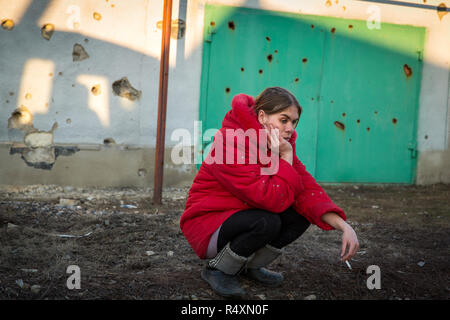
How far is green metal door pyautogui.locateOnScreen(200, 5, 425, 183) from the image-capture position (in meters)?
5.05

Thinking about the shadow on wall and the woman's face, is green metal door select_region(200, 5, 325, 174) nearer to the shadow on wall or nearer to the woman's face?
the shadow on wall

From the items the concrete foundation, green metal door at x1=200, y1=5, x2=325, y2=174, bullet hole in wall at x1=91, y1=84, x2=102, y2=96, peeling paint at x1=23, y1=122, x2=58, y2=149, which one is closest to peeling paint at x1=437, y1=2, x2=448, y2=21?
green metal door at x1=200, y1=5, x2=325, y2=174

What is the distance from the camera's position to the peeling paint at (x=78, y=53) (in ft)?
15.3

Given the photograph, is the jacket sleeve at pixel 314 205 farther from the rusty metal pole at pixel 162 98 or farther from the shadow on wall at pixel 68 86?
the shadow on wall at pixel 68 86

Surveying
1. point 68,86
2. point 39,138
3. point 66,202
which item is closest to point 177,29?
point 68,86

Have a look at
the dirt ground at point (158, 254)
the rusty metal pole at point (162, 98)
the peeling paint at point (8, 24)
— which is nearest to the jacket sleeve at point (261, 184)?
the dirt ground at point (158, 254)

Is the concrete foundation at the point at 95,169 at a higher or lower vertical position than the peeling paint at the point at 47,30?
lower

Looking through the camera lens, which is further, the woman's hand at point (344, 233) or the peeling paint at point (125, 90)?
the peeling paint at point (125, 90)

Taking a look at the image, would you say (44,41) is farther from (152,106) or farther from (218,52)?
(218,52)

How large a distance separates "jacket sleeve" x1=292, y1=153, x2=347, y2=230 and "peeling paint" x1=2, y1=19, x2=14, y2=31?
3.96 m

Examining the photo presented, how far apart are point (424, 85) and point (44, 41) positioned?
5033 mm

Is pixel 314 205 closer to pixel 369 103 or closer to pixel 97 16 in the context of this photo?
pixel 97 16
